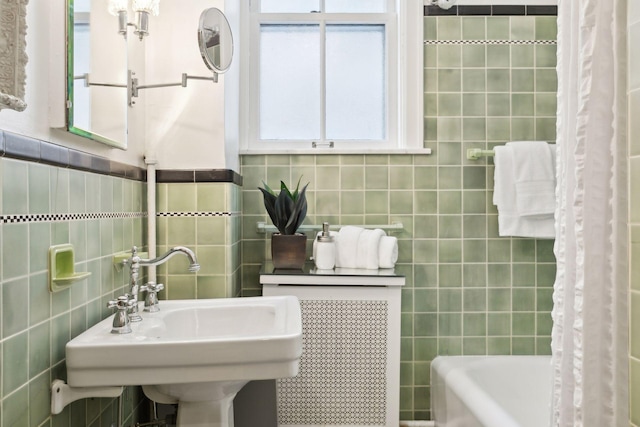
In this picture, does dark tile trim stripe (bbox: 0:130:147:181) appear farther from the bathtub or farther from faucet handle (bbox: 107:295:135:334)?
the bathtub

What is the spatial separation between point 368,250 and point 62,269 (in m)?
1.20

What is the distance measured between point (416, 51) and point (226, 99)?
37.9 inches

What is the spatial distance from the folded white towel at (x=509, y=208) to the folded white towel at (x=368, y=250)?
0.57 m

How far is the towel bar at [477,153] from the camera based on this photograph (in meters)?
2.21

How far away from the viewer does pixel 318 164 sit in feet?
7.54

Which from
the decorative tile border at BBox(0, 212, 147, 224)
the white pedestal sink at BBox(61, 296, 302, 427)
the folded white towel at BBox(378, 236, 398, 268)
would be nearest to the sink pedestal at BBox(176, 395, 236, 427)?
the white pedestal sink at BBox(61, 296, 302, 427)

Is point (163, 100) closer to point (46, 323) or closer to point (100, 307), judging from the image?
point (100, 307)

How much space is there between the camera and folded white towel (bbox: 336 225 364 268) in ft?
6.85

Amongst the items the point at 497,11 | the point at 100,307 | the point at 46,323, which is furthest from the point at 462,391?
the point at 497,11

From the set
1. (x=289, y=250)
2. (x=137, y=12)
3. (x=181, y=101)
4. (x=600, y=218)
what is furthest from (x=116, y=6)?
(x=600, y=218)

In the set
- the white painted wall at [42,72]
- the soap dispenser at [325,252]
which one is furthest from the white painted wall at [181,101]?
the white painted wall at [42,72]

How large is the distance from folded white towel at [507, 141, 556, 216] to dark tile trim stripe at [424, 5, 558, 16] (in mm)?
647

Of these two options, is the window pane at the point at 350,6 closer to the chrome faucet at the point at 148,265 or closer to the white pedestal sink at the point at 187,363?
the chrome faucet at the point at 148,265

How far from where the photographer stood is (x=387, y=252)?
6.76 feet
